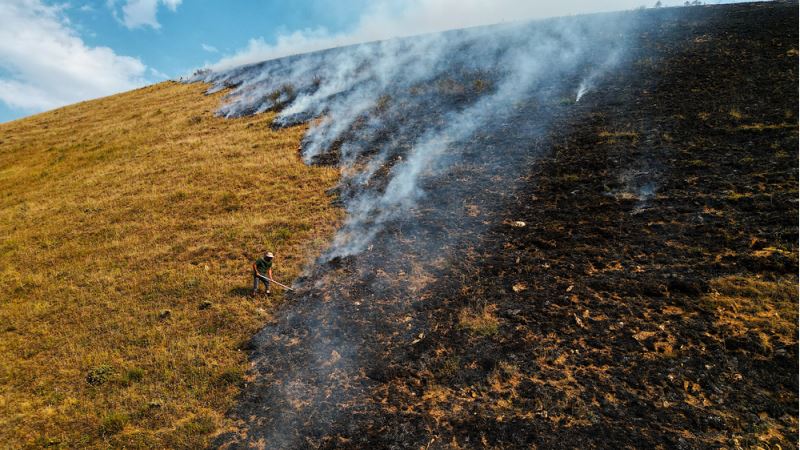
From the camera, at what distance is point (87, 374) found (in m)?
8.77

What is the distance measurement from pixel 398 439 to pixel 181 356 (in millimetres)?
5487

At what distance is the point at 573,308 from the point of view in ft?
26.9

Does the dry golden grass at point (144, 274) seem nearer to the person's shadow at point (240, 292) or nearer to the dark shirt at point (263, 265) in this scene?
the person's shadow at point (240, 292)

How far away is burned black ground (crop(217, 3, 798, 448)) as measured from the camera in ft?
20.2

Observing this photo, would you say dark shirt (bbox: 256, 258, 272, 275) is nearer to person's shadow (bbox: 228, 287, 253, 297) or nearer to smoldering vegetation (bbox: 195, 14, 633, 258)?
person's shadow (bbox: 228, 287, 253, 297)

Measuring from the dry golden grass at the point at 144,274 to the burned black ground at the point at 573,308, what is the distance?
5.11ft

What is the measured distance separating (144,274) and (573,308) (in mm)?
12215

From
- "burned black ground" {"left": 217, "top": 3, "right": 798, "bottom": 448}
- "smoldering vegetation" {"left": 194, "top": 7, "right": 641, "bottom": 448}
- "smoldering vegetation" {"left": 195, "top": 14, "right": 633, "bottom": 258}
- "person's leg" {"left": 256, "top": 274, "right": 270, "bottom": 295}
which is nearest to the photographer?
"burned black ground" {"left": 217, "top": 3, "right": 798, "bottom": 448}

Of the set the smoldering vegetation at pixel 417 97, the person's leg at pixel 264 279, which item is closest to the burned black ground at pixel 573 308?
the person's leg at pixel 264 279

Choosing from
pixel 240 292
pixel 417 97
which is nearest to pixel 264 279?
pixel 240 292

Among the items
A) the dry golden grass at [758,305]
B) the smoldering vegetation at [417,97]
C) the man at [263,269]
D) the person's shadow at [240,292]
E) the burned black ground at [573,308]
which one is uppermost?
the smoldering vegetation at [417,97]

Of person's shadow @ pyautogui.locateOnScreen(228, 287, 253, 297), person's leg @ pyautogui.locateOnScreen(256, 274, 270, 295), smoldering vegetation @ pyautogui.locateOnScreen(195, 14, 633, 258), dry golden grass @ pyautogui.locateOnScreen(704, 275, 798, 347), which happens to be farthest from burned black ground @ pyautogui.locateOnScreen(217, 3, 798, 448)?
smoldering vegetation @ pyautogui.locateOnScreen(195, 14, 633, 258)

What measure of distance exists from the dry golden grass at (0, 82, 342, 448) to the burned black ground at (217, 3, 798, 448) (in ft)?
5.11

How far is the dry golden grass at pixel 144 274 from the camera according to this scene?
775 cm
